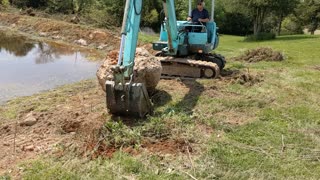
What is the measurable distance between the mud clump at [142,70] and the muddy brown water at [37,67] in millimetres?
2884

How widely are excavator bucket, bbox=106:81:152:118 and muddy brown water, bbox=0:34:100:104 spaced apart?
160 inches

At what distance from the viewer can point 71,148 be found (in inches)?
255

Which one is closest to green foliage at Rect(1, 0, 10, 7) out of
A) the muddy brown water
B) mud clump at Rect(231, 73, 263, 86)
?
the muddy brown water

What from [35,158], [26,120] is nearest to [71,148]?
[35,158]

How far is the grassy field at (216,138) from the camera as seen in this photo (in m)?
5.80

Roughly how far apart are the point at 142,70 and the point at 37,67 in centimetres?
794

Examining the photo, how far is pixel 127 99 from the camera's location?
24.5 ft

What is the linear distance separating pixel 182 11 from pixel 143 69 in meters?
26.6

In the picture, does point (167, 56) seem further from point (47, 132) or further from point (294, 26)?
point (294, 26)

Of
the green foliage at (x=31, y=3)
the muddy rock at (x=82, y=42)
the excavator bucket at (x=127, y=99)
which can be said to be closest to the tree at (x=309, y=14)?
the green foliage at (x=31, y=3)

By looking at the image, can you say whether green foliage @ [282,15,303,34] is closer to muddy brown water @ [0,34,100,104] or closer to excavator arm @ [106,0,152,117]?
muddy brown water @ [0,34,100,104]

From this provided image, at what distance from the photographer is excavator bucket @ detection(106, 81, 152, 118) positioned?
A: 7.40m

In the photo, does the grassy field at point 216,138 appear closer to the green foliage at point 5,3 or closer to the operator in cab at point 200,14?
the operator in cab at point 200,14

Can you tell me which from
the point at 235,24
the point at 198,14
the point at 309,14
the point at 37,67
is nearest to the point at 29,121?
the point at 198,14
